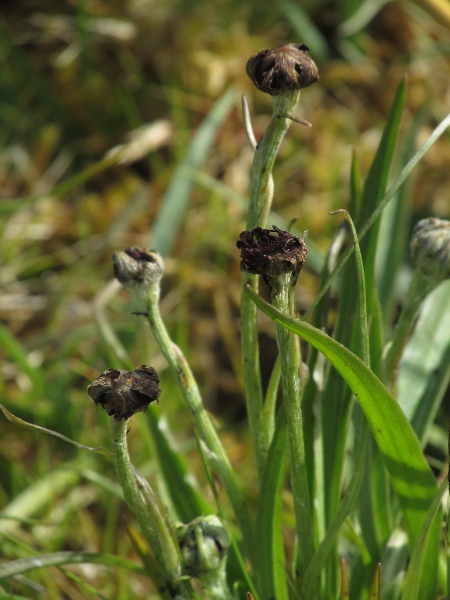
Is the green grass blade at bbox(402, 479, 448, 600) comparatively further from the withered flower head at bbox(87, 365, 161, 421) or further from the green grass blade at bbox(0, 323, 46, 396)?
the green grass blade at bbox(0, 323, 46, 396)

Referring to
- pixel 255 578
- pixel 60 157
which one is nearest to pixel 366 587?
pixel 255 578

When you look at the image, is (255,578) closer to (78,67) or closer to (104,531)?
(104,531)

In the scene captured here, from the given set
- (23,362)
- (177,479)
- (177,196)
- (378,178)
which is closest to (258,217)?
(378,178)

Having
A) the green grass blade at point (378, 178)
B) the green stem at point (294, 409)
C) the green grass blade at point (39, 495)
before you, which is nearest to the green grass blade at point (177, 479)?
the green stem at point (294, 409)

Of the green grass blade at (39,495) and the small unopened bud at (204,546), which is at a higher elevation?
the green grass blade at (39,495)

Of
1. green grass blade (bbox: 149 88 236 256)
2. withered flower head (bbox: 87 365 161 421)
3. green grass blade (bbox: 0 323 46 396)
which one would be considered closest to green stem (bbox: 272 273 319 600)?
withered flower head (bbox: 87 365 161 421)

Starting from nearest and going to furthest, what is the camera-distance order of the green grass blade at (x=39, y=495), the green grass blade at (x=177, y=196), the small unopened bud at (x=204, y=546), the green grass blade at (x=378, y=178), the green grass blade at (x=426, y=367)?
1. the small unopened bud at (x=204, y=546)
2. the green grass blade at (x=378, y=178)
3. the green grass blade at (x=426, y=367)
4. the green grass blade at (x=39, y=495)
5. the green grass blade at (x=177, y=196)

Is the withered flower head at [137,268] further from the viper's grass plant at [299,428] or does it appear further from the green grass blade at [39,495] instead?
the green grass blade at [39,495]
